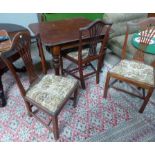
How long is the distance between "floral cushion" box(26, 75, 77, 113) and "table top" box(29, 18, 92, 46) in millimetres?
372

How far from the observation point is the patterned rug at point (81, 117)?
164 centimetres

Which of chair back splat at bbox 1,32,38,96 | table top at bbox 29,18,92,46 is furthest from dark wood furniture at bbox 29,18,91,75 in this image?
chair back splat at bbox 1,32,38,96

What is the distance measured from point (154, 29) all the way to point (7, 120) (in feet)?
6.11

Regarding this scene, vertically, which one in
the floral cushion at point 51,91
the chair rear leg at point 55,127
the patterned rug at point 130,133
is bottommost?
the patterned rug at point 130,133

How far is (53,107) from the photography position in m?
1.41

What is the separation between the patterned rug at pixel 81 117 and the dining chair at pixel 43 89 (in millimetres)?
140

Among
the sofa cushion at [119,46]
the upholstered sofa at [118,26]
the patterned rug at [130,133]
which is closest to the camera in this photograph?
the patterned rug at [130,133]

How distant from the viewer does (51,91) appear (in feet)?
5.03

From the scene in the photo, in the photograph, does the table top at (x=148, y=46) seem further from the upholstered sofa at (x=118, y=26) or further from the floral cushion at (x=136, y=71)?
the upholstered sofa at (x=118, y=26)

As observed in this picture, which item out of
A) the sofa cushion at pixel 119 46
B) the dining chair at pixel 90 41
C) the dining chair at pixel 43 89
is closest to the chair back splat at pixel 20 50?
the dining chair at pixel 43 89
